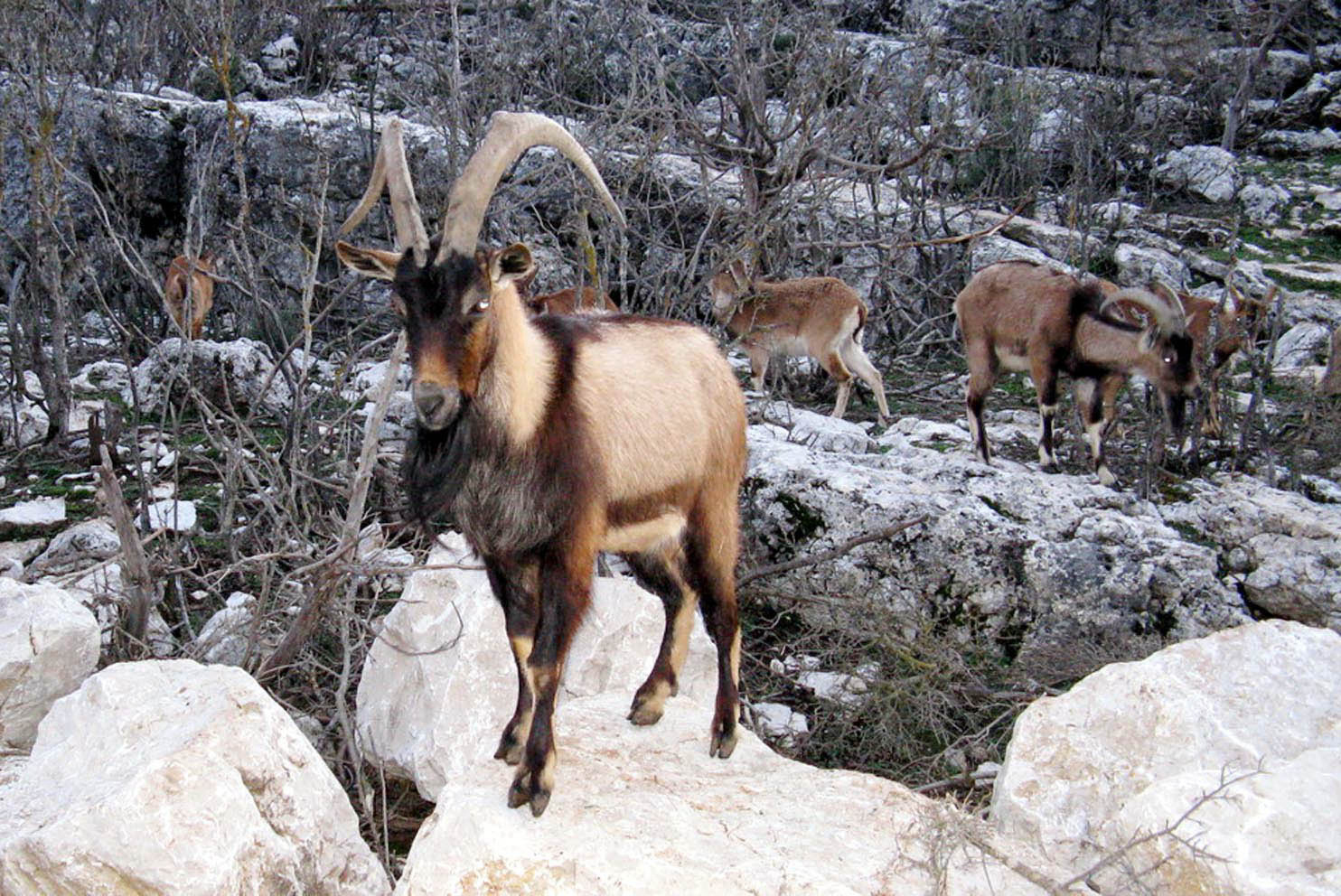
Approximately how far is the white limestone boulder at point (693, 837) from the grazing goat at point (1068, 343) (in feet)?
17.6

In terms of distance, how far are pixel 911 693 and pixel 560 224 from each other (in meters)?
6.78

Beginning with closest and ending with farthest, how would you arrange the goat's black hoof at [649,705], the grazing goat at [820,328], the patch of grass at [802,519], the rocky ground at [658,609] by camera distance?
the rocky ground at [658,609], the goat's black hoof at [649,705], the patch of grass at [802,519], the grazing goat at [820,328]

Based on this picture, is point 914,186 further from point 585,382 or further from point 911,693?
point 585,382

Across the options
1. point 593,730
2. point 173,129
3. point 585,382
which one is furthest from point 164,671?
point 173,129

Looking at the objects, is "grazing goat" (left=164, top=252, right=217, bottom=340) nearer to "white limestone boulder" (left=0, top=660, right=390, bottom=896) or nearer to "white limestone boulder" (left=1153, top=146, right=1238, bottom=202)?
"white limestone boulder" (left=0, top=660, right=390, bottom=896)

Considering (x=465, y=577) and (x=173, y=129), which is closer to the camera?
(x=465, y=577)

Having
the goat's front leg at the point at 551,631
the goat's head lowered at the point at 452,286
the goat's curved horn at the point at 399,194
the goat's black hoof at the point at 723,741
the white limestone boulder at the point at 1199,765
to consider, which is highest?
the goat's curved horn at the point at 399,194

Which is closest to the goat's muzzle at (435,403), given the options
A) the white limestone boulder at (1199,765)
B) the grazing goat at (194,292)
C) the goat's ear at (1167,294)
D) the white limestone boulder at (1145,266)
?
the white limestone boulder at (1199,765)

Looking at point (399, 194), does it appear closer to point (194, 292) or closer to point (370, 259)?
point (370, 259)

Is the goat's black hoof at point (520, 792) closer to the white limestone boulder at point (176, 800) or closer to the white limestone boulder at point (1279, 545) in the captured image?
the white limestone boulder at point (176, 800)

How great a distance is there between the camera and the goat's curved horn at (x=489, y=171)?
352 cm

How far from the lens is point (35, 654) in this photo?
4.64m

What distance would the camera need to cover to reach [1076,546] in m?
6.50

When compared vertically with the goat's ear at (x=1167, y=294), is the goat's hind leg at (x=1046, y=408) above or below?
below
